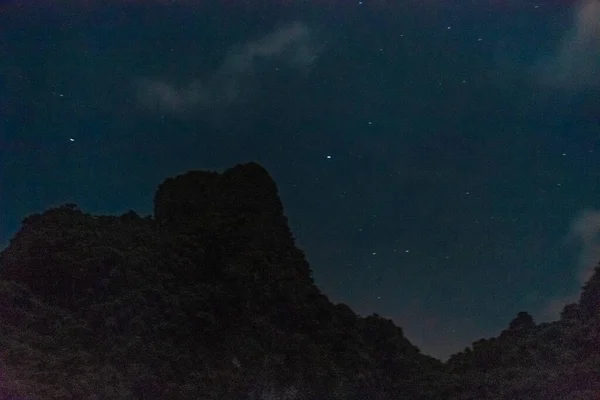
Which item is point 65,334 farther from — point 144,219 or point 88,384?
point 144,219

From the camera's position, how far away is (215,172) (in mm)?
27484

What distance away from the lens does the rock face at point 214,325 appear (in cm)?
1748

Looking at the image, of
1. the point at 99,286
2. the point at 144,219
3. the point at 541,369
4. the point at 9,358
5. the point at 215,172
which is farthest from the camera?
the point at 215,172

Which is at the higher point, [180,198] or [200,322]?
[180,198]

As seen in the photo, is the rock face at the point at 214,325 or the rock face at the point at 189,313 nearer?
the rock face at the point at 189,313

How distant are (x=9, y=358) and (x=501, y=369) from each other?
54.0ft

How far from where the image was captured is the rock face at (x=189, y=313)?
17.3 m

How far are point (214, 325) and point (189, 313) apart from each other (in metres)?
0.94

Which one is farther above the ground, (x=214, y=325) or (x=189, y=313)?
(x=189, y=313)

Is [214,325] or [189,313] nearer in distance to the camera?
[189,313]

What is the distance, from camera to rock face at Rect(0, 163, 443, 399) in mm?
17312

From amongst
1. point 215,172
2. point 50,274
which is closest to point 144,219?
point 215,172

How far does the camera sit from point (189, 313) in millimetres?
21547

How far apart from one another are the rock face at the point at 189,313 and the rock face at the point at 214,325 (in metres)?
0.05
